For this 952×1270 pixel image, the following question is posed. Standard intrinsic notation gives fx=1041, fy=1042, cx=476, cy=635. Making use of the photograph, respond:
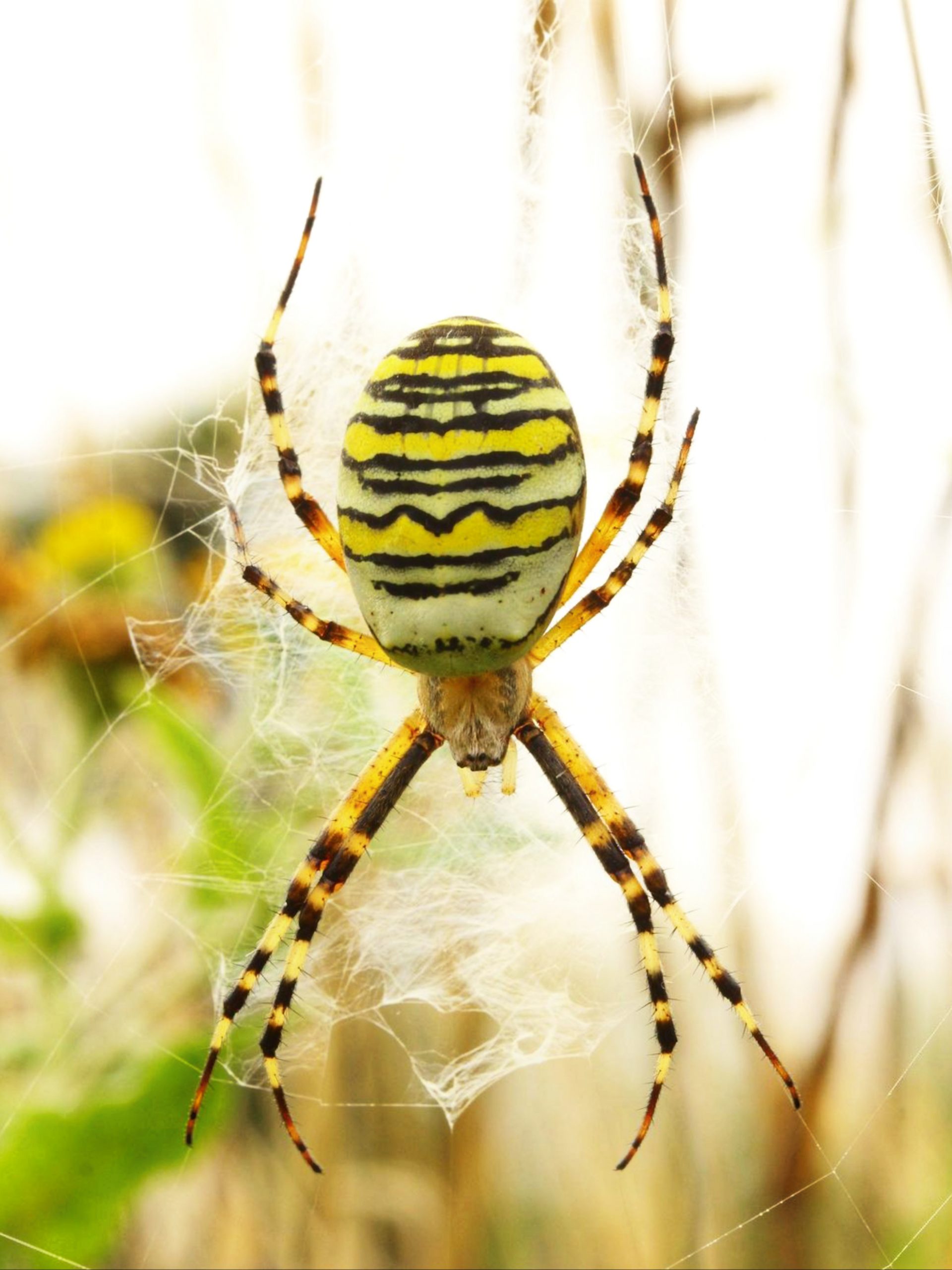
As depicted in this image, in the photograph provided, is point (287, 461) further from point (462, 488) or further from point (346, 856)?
point (346, 856)

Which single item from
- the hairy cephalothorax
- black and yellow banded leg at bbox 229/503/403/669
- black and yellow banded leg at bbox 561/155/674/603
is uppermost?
black and yellow banded leg at bbox 561/155/674/603

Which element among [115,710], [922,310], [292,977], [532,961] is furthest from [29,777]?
[922,310]

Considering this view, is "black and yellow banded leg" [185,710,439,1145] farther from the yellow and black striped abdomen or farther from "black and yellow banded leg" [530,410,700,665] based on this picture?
the yellow and black striped abdomen

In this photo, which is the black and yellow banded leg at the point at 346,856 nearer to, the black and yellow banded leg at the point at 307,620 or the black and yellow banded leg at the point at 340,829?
the black and yellow banded leg at the point at 340,829

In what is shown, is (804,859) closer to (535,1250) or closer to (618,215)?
(535,1250)

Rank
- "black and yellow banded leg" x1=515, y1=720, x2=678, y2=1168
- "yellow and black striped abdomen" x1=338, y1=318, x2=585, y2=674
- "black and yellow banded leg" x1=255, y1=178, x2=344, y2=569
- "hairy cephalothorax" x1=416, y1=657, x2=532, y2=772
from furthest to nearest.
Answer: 1. "hairy cephalothorax" x1=416, y1=657, x2=532, y2=772
2. "black and yellow banded leg" x1=515, y1=720, x2=678, y2=1168
3. "black and yellow banded leg" x1=255, y1=178, x2=344, y2=569
4. "yellow and black striped abdomen" x1=338, y1=318, x2=585, y2=674

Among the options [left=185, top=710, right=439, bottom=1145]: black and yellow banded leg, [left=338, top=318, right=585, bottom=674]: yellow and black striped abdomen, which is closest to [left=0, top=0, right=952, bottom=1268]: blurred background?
[left=185, top=710, right=439, bottom=1145]: black and yellow banded leg

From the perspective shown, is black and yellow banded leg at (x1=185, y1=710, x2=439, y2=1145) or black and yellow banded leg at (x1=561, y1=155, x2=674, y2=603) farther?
black and yellow banded leg at (x1=185, y1=710, x2=439, y2=1145)

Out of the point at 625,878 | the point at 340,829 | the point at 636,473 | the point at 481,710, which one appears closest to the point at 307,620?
the point at 481,710
